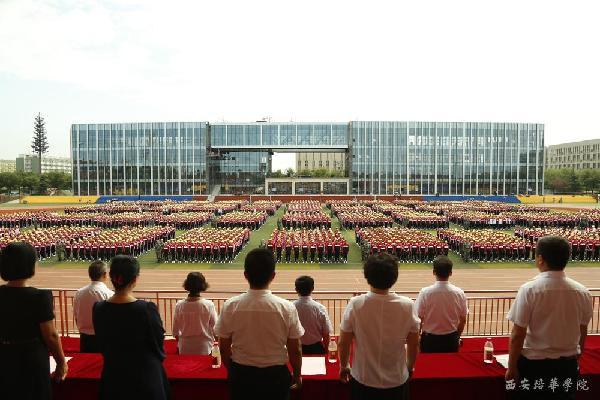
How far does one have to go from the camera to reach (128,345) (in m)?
3.22

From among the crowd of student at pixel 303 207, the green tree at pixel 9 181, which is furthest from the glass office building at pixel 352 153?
the crowd of student at pixel 303 207

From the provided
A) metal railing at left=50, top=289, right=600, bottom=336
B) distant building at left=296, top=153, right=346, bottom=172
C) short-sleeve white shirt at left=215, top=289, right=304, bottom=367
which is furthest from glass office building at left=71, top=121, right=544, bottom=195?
short-sleeve white shirt at left=215, top=289, right=304, bottom=367

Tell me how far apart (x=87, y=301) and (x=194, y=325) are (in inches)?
52.5

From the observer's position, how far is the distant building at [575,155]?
113938 mm

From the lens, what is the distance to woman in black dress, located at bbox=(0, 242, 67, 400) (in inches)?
128

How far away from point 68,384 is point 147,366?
4.69ft

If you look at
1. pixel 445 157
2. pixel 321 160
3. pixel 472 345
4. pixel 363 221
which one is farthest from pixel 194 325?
pixel 321 160

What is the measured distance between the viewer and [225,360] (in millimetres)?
3355

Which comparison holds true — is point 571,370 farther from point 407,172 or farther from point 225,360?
point 407,172

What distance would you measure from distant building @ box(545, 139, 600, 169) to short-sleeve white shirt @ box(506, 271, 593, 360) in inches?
5151

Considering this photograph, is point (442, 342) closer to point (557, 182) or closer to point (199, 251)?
point (199, 251)

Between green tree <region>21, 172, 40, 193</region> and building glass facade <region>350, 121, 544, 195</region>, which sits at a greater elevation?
building glass facade <region>350, 121, 544, 195</region>

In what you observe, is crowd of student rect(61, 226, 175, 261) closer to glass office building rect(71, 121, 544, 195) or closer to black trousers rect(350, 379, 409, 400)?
black trousers rect(350, 379, 409, 400)

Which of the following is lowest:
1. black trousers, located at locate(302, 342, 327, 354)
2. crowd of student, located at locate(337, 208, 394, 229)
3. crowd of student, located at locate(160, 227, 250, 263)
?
crowd of student, located at locate(160, 227, 250, 263)
